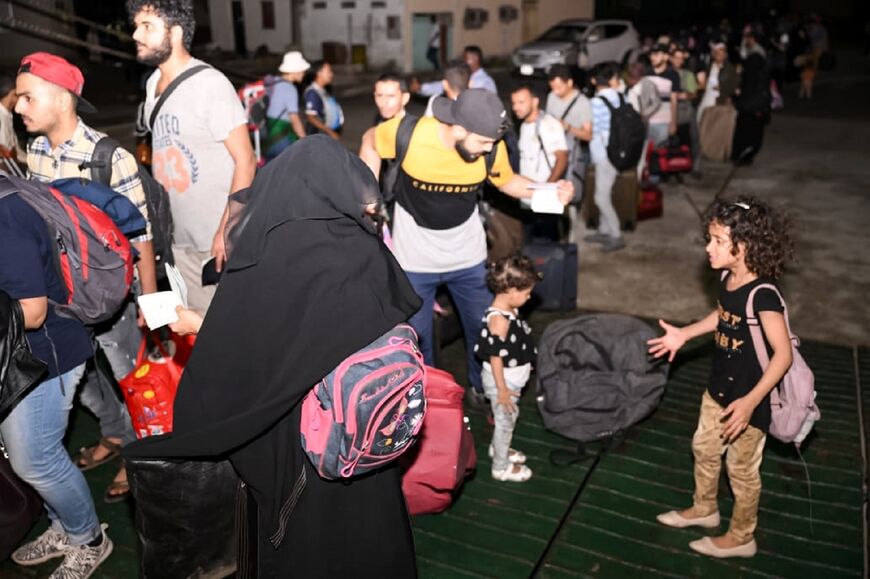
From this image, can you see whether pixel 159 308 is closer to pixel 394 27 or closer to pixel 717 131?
pixel 717 131

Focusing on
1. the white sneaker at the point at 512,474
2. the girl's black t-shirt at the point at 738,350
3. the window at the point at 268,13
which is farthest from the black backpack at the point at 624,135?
the window at the point at 268,13

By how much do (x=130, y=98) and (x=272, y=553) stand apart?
63.9ft

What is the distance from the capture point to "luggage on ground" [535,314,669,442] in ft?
15.7

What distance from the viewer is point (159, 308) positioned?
3018 millimetres

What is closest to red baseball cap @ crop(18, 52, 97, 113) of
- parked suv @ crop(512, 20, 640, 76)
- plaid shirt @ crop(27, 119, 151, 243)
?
plaid shirt @ crop(27, 119, 151, 243)

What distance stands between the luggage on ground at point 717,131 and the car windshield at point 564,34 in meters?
11.2

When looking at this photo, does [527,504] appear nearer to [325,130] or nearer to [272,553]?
[272,553]

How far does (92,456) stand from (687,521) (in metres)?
3.37

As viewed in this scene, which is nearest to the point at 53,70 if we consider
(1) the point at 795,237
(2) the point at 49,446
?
(2) the point at 49,446

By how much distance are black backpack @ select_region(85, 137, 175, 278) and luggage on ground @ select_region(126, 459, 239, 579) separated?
69.5 inches

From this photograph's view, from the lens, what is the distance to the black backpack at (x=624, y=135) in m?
8.11

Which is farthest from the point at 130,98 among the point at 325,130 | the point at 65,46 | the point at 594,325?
the point at 594,325

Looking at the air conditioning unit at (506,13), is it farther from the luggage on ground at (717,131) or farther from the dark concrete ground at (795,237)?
the luggage on ground at (717,131)

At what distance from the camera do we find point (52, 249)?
309 centimetres
